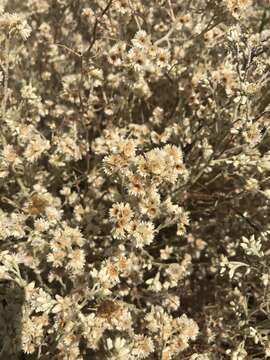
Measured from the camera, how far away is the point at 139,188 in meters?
2.26

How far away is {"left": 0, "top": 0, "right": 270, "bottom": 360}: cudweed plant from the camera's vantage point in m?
2.39

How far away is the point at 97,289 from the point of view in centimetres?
223

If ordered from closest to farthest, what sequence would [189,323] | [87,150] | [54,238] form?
[54,238] → [189,323] → [87,150]

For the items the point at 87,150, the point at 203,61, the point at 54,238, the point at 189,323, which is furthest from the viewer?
the point at 203,61

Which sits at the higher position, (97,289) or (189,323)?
(97,289)

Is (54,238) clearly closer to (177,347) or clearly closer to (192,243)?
(177,347)

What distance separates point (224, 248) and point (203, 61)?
129 centimetres

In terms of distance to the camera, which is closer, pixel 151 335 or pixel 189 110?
pixel 151 335

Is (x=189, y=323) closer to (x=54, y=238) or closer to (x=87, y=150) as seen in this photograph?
(x=54, y=238)

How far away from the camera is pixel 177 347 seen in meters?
2.49

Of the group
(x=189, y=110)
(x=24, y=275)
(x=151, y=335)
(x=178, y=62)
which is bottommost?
(x=151, y=335)

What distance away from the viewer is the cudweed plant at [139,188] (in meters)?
2.39

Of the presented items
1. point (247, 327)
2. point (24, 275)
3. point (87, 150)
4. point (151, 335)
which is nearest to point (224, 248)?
point (247, 327)

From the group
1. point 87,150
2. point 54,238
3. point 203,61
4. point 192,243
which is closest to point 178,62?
point 203,61
